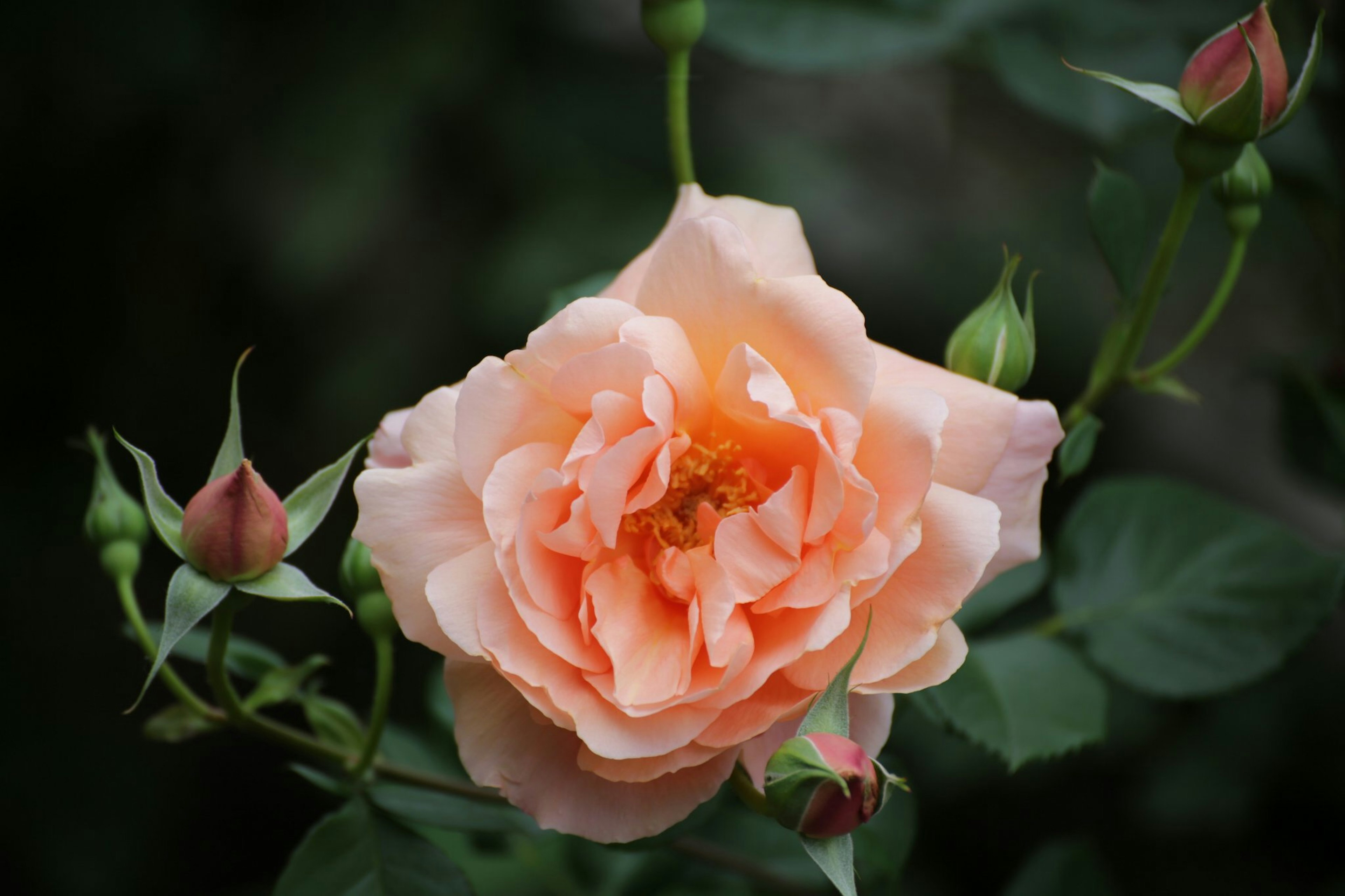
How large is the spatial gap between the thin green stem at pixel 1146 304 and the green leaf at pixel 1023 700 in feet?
0.81

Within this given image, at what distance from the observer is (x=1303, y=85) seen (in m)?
0.79

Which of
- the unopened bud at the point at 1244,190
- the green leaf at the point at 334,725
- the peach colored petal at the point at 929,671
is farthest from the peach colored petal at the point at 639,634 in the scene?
the unopened bud at the point at 1244,190

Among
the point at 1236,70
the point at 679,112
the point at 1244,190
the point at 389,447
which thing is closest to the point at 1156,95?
the point at 1236,70

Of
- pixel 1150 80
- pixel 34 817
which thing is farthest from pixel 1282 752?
pixel 34 817

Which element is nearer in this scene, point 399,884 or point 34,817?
point 399,884

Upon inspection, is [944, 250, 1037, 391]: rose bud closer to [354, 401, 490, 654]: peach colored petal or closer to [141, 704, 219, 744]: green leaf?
[354, 401, 490, 654]: peach colored petal

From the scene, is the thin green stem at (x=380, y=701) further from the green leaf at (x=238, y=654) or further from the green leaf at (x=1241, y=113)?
the green leaf at (x=1241, y=113)

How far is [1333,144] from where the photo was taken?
4.53ft

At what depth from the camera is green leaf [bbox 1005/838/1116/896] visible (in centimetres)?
131

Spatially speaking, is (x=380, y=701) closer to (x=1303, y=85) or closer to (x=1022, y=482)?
(x=1022, y=482)

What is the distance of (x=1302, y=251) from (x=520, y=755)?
59.4 inches

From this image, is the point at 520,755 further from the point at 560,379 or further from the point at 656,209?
the point at 656,209

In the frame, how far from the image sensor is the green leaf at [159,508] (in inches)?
28.9

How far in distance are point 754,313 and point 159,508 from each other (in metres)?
0.42
